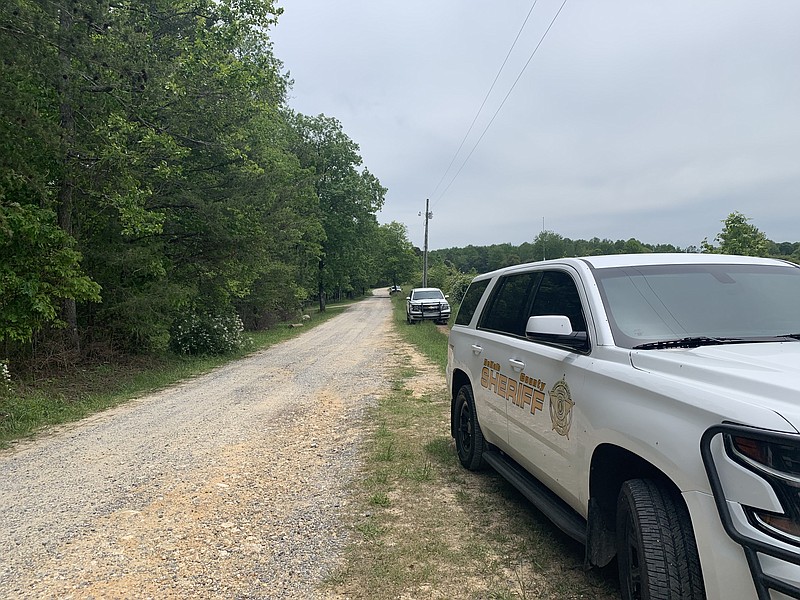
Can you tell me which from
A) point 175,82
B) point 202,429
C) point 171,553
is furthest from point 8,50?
point 171,553

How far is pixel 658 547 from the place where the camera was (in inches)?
94.1

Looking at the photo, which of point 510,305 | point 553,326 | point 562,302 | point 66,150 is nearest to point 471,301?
point 510,305

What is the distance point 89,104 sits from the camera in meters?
10.9

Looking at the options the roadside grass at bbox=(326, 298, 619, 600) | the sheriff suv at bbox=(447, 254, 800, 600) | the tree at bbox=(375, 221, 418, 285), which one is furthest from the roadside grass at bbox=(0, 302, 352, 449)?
the tree at bbox=(375, 221, 418, 285)

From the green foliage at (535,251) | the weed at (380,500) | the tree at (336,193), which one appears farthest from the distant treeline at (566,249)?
the tree at (336,193)

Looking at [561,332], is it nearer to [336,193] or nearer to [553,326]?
[553,326]

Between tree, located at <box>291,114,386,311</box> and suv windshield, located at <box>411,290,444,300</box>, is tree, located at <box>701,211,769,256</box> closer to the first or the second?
suv windshield, located at <box>411,290,444,300</box>

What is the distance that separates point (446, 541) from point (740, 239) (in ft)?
97.1

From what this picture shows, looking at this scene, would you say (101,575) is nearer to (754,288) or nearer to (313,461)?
(313,461)

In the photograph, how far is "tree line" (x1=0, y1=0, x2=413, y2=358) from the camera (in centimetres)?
915

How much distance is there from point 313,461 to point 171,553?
88.6 inches

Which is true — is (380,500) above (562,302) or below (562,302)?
below

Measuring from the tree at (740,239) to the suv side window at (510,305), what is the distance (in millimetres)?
26156

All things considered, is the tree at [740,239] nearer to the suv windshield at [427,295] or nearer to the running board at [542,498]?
the suv windshield at [427,295]
